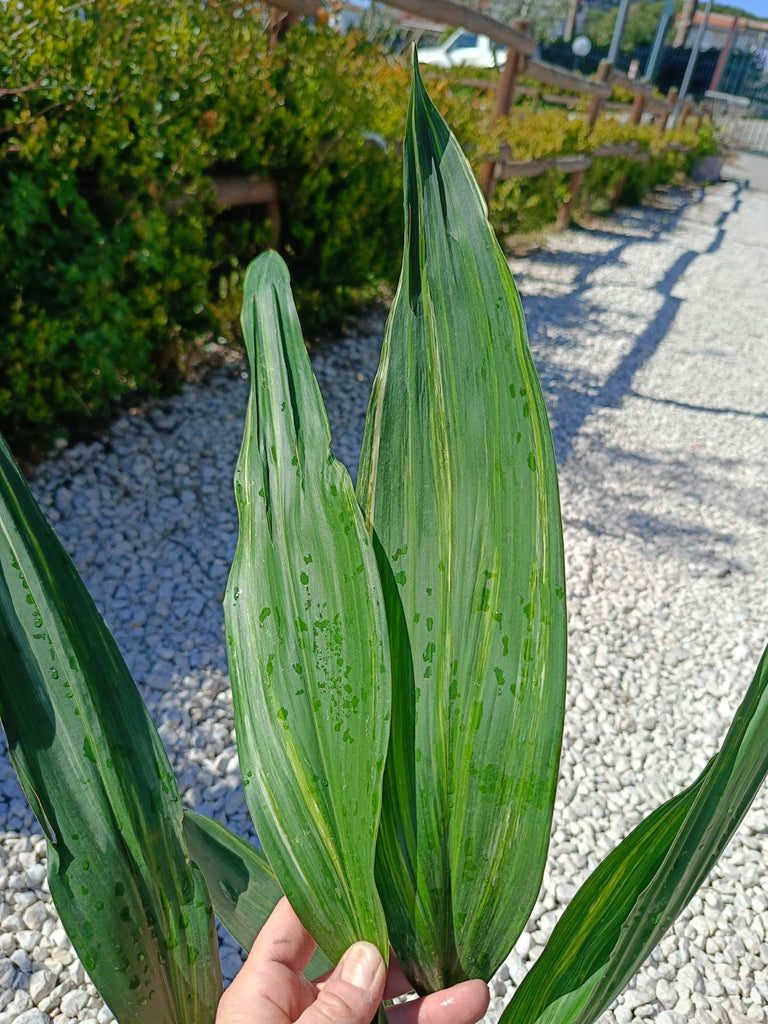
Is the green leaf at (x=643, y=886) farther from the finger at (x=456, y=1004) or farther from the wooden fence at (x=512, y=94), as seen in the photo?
the wooden fence at (x=512, y=94)

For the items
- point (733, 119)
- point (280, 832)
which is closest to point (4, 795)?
point (280, 832)

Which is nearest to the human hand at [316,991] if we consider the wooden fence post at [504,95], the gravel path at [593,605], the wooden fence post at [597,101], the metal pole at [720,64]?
the gravel path at [593,605]

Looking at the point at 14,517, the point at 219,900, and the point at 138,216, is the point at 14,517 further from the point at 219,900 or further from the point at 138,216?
the point at 138,216

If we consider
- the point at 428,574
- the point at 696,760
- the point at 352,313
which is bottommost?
the point at 696,760

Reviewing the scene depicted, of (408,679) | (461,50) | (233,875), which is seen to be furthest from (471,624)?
(461,50)

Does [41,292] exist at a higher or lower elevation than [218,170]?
lower

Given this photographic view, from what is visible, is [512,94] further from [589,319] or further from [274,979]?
[274,979]
